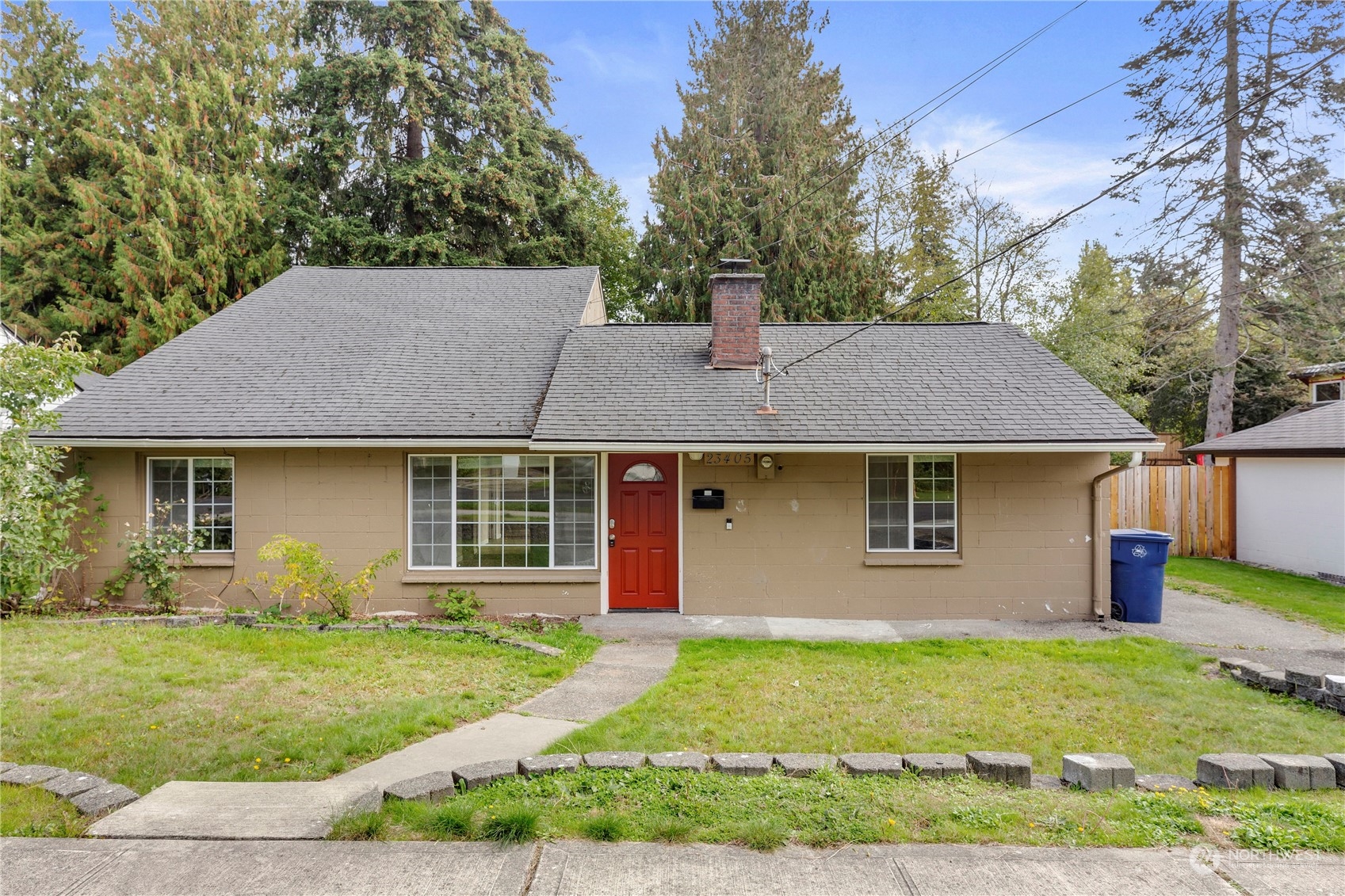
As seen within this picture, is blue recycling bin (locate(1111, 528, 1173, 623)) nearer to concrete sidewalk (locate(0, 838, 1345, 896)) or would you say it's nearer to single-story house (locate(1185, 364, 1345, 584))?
single-story house (locate(1185, 364, 1345, 584))

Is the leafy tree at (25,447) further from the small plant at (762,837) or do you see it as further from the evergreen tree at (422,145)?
the evergreen tree at (422,145)

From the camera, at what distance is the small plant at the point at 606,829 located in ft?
10.7

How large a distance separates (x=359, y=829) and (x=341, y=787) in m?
0.62

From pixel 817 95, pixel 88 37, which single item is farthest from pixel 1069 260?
pixel 88 37

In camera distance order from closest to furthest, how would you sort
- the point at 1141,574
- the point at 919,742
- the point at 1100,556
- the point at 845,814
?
the point at 845,814, the point at 919,742, the point at 1141,574, the point at 1100,556

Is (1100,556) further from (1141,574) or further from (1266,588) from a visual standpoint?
(1266,588)

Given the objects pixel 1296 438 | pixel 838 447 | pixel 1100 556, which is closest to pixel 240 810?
pixel 838 447

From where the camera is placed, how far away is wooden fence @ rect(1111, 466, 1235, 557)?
12992 mm

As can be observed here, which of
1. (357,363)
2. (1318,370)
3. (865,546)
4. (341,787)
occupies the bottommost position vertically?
(341,787)

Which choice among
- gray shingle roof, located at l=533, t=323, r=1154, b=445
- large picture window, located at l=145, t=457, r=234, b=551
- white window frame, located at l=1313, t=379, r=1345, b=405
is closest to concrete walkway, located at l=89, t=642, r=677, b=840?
gray shingle roof, located at l=533, t=323, r=1154, b=445

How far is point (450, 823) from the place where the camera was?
11.0ft

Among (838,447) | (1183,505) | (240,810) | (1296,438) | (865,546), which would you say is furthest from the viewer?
(1183,505)

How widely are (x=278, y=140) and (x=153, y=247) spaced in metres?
5.03

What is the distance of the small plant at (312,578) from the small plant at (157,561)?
2.99 ft
